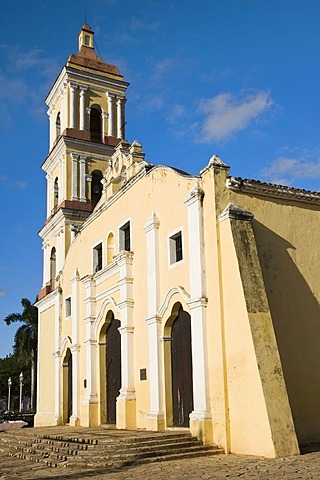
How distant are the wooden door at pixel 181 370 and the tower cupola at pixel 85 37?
19.0 metres

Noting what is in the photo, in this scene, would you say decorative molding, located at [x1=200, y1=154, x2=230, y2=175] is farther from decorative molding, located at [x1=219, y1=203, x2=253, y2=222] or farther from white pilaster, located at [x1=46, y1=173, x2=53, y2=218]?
white pilaster, located at [x1=46, y1=173, x2=53, y2=218]

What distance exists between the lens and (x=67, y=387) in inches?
894

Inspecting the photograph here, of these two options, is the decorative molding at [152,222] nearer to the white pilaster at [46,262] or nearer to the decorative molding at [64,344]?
the decorative molding at [64,344]

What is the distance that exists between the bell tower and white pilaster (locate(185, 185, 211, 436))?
39.5 feet

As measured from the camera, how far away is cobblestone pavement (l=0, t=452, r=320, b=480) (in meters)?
9.30

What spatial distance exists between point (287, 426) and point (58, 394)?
13.1 meters

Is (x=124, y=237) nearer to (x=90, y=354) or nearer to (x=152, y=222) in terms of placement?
(x=152, y=222)

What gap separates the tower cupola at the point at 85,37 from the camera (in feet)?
98.4

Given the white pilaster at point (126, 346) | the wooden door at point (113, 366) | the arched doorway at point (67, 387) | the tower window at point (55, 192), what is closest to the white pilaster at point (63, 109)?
the tower window at point (55, 192)

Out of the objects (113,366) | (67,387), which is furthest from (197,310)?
(67,387)

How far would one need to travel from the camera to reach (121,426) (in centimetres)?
1653

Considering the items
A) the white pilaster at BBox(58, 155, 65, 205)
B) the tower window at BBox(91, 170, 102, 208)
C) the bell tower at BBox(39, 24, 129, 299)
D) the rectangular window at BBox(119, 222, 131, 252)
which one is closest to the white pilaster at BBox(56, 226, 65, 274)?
the bell tower at BBox(39, 24, 129, 299)

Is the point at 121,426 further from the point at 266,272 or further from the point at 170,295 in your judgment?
the point at 266,272

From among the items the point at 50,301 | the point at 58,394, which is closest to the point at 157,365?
the point at 58,394
